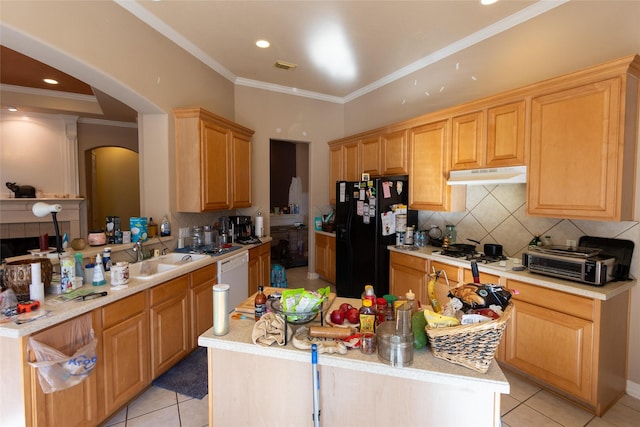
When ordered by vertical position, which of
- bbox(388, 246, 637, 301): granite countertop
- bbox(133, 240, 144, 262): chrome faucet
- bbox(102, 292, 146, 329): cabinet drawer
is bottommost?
bbox(102, 292, 146, 329): cabinet drawer

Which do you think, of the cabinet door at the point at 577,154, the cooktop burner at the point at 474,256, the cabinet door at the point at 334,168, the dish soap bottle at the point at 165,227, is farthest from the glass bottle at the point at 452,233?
the dish soap bottle at the point at 165,227

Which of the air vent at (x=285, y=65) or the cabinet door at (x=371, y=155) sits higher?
the air vent at (x=285, y=65)

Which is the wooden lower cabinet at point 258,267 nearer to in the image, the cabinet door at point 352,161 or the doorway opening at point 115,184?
the cabinet door at point 352,161

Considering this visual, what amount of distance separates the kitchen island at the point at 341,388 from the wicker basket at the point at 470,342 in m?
0.03

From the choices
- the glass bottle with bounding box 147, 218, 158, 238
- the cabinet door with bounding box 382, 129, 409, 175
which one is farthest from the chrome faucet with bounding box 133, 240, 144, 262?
the cabinet door with bounding box 382, 129, 409, 175

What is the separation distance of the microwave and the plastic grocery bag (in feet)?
9.72

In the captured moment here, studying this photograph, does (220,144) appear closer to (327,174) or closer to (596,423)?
(327,174)

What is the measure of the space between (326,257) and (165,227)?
8.22 ft

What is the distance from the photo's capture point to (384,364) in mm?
1132

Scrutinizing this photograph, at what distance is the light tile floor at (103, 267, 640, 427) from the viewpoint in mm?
1996

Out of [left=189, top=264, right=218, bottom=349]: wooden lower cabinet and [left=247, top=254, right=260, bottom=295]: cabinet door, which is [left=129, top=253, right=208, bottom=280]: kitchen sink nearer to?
[left=189, top=264, right=218, bottom=349]: wooden lower cabinet

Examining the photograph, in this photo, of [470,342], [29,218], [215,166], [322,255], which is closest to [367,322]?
[470,342]

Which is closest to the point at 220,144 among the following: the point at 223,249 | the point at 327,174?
the point at 223,249

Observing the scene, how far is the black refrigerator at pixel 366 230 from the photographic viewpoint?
3.58 meters
